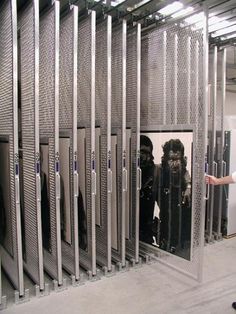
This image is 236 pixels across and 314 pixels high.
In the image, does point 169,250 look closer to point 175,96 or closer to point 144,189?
point 144,189

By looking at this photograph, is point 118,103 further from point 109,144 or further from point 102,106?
point 109,144

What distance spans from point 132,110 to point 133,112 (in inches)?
1.1

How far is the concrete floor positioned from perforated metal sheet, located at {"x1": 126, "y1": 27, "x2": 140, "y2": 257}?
0.54m

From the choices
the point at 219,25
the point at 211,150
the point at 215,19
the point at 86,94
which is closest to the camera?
the point at 86,94

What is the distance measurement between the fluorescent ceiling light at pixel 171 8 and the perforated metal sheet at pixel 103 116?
2.40ft

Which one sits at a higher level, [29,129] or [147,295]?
[29,129]

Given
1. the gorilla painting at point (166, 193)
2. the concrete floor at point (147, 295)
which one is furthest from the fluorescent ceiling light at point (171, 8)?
the concrete floor at point (147, 295)

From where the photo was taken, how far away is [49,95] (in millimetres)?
2926

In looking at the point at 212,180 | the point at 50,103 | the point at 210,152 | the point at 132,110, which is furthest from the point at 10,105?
the point at 210,152

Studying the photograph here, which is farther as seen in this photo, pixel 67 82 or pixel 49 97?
pixel 67 82

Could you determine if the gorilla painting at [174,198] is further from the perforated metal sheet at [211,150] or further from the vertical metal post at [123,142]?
the perforated metal sheet at [211,150]

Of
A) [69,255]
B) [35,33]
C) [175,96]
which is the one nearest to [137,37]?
[175,96]

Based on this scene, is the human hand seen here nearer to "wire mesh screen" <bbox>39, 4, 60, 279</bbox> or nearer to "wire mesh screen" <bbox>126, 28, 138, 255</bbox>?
"wire mesh screen" <bbox>126, 28, 138, 255</bbox>

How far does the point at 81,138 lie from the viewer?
336 centimetres
